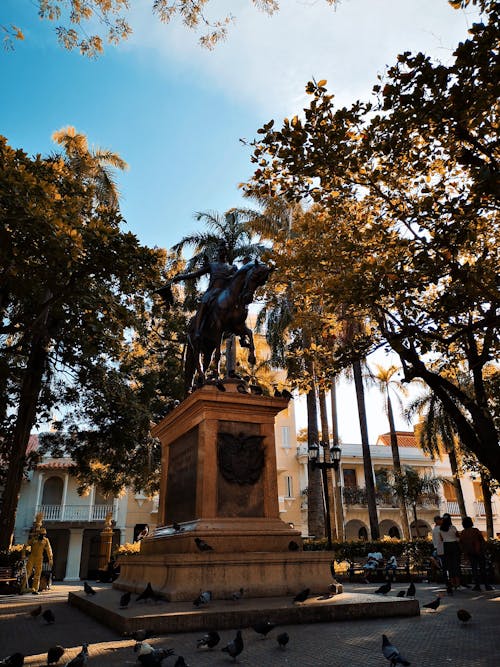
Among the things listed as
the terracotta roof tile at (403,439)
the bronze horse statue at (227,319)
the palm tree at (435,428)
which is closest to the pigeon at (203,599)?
the bronze horse statue at (227,319)

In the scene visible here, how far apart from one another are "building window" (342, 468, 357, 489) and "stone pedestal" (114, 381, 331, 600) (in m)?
33.2

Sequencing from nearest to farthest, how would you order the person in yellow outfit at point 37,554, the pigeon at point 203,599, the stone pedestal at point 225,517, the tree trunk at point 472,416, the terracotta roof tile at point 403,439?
the pigeon at point 203,599
the stone pedestal at point 225,517
the tree trunk at point 472,416
the person in yellow outfit at point 37,554
the terracotta roof tile at point 403,439

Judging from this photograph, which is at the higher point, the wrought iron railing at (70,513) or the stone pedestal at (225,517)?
the wrought iron railing at (70,513)

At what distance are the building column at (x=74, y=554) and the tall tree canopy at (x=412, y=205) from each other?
28754 millimetres

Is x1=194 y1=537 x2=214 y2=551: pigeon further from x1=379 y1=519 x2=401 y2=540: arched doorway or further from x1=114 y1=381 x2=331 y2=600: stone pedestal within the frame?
x1=379 y1=519 x2=401 y2=540: arched doorway

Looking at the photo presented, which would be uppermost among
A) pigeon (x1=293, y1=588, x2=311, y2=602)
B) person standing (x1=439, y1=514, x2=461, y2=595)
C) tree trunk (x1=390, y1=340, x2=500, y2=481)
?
tree trunk (x1=390, y1=340, x2=500, y2=481)

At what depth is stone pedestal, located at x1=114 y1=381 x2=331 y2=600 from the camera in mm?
6230

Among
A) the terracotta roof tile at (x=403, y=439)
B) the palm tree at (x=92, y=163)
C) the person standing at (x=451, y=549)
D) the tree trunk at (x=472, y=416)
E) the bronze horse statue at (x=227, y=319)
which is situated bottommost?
the person standing at (x=451, y=549)

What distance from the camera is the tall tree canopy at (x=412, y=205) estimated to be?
7.02m

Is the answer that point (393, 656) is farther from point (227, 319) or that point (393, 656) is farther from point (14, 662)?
point (227, 319)

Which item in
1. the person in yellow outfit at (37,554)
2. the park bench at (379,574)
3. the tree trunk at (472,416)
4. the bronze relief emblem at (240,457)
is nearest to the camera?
the bronze relief emblem at (240,457)

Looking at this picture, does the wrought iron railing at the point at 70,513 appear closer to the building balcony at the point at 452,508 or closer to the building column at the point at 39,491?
the building column at the point at 39,491

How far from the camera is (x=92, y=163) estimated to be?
2298cm

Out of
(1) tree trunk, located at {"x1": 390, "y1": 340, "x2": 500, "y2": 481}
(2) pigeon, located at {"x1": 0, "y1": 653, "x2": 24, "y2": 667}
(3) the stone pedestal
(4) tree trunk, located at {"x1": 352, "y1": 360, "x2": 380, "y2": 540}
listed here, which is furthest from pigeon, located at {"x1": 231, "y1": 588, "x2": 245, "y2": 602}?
(4) tree trunk, located at {"x1": 352, "y1": 360, "x2": 380, "y2": 540}
